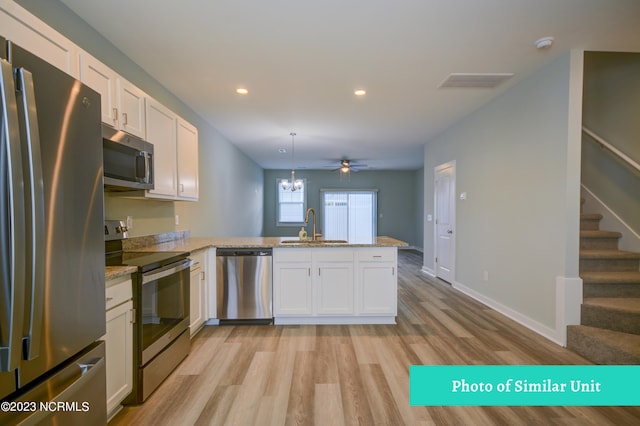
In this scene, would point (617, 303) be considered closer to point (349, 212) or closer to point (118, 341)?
point (118, 341)

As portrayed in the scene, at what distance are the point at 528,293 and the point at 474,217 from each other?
134cm

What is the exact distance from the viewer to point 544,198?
9.41 feet

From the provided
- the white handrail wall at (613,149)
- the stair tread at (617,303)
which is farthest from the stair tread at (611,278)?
the white handrail wall at (613,149)

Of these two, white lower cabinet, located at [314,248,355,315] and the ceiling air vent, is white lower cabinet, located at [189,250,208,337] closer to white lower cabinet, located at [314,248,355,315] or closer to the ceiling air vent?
white lower cabinet, located at [314,248,355,315]

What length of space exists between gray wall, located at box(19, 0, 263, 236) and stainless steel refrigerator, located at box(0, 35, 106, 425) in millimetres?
1297

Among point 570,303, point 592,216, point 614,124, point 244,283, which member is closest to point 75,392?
point 244,283

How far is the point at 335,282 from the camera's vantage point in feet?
10.2

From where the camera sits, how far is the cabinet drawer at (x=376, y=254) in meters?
3.11

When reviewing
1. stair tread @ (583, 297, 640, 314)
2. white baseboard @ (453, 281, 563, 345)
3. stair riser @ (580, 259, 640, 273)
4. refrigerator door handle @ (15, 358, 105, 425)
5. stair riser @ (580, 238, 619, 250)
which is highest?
stair riser @ (580, 238, 619, 250)

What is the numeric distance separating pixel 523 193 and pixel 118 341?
3.88 m

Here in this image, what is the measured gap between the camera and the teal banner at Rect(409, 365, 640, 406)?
1918mm

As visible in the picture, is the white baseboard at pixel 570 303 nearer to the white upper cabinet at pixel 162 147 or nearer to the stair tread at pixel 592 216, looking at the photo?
the stair tread at pixel 592 216

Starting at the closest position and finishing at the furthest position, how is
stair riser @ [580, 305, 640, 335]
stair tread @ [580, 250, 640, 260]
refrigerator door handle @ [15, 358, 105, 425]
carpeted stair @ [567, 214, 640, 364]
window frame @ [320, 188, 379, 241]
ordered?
1. refrigerator door handle @ [15, 358, 105, 425]
2. carpeted stair @ [567, 214, 640, 364]
3. stair riser @ [580, 305, 640, 335]
4. stair tread @ [580, 250, 640, 260]
5. window frame @ [320, 188, 379, 241]

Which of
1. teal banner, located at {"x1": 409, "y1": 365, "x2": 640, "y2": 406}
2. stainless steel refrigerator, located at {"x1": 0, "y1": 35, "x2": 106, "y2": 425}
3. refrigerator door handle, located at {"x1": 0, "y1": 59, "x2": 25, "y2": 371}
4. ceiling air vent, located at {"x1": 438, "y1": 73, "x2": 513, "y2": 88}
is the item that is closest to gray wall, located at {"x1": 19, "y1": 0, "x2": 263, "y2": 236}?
stainless steel refrigerator, located at {"x1": 0, "y1": 35, "x2": 106, "y2": 425}
